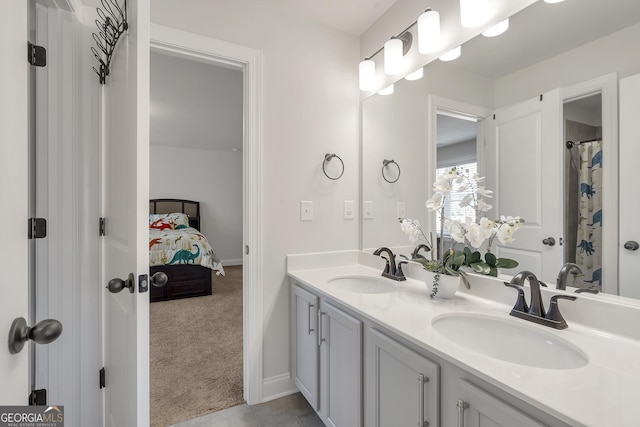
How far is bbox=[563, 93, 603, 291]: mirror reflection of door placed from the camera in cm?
102

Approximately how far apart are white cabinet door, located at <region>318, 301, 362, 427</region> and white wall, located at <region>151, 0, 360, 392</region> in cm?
49

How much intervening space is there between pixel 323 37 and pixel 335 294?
173 centimetres

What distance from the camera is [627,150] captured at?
0.95m

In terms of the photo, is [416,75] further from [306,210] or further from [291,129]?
[306,210]

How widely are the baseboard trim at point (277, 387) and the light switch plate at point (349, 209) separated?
1137 millimetres

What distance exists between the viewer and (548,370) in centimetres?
73

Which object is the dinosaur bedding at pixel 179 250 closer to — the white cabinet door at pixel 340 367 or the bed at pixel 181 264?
the bed at pixel 181 264

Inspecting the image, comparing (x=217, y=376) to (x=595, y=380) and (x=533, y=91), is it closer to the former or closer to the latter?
(x=595, y=380)

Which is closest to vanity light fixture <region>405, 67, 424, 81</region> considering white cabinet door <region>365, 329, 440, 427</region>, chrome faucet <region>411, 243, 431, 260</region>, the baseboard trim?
chrome faucet <region>411, 243, 431, 260</region>

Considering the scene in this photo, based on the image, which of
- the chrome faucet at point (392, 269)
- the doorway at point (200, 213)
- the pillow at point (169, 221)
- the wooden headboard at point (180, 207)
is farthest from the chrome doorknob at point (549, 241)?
the wooden headboard at point (180, 207)

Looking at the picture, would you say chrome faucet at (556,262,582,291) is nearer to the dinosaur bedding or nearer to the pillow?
the dinosaur bedding

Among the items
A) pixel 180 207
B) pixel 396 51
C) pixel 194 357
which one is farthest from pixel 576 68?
pixel 180 207

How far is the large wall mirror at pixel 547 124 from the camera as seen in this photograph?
3.26ft

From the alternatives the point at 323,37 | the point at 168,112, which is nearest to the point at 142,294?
the point at 323,37
